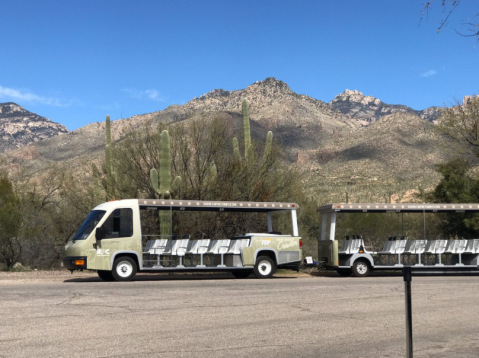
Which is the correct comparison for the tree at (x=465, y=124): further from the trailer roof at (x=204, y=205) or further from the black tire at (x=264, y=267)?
the black tire at (x=264, y=267)

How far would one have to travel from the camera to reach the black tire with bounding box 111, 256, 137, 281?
19.5m

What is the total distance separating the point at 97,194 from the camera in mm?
27016

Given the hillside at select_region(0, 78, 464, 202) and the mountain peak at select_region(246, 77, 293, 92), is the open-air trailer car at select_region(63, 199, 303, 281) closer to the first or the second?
the hillside at select_region(0, 78, 464, 202)

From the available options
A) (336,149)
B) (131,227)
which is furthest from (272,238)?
(336,149)

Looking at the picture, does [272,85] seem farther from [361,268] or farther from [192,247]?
[192,247]

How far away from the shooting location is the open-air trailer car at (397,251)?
2309 cm

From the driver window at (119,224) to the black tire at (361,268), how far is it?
27.4ft

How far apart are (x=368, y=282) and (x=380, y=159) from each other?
78719 millimetres

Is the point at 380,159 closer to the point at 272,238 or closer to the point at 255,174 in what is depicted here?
the point at 255,174

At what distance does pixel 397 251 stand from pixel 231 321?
1361 cm

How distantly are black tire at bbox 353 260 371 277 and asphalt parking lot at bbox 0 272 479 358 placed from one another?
→ 5.66 meters

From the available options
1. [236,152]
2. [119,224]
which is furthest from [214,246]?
[236,152]

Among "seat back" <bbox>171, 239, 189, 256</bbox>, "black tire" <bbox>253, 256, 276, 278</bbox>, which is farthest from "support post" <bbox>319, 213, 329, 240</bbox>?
"seat back" <bbox>171, 239, 189, 256</bbox>

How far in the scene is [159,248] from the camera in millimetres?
20641
